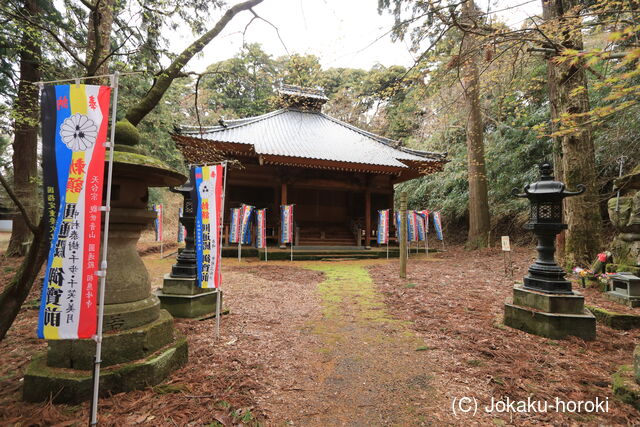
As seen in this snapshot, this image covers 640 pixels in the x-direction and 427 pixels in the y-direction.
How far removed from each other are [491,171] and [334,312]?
10.7 metres

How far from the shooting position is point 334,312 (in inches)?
167

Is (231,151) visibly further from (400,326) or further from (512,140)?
(512,140)

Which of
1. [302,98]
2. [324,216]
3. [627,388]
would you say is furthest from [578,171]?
[302,98]

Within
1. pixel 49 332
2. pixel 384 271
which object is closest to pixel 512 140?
pixel 384 271

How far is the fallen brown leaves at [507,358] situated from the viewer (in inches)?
83.6

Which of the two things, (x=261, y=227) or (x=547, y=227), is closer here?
(x=547, y=227)

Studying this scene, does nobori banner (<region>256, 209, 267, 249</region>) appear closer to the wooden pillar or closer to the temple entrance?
the temple entrance

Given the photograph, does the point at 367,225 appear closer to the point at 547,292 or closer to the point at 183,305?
the point at 547,292

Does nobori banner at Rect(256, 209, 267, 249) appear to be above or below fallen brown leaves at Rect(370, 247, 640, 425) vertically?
above

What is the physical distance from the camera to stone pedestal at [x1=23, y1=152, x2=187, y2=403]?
6.43 feet

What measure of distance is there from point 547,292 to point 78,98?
472cm

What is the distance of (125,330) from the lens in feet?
7.32

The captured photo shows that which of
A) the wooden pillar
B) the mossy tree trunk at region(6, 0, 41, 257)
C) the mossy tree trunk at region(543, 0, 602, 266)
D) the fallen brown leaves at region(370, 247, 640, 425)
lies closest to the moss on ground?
the fallen brown leaves at region(370, 247, 640, 425)

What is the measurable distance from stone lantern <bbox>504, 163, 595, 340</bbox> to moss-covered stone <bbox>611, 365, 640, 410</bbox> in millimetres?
925
